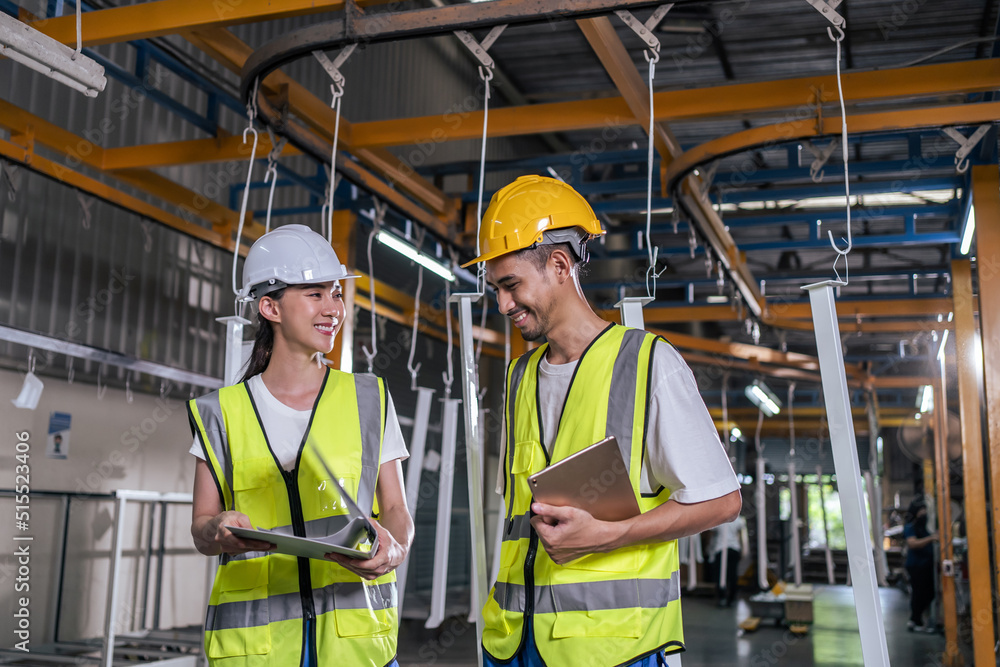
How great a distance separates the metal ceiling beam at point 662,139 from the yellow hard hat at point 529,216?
7.64 feet

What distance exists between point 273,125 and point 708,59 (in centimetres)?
820

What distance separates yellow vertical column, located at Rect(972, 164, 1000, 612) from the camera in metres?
5.79

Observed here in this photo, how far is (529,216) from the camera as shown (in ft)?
7.84

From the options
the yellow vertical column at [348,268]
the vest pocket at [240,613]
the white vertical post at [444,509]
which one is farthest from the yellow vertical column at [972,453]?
the vest pocket at [240,613]

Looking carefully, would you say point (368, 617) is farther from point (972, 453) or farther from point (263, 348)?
point (972, 453)

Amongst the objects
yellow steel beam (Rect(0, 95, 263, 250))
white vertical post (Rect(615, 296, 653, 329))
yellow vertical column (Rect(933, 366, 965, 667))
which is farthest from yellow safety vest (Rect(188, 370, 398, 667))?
yellow vertical column (Rect(933, 366, 965, 667))

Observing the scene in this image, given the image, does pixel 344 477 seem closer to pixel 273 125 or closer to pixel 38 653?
pixel 273 125

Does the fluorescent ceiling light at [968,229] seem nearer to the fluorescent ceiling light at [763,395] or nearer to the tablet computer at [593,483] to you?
the tablet computer at [593,483]

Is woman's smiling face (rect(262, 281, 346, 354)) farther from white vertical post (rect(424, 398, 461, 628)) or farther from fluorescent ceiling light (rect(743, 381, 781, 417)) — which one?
fluorescent ceiling light (rect(743, 381, 781, 417))

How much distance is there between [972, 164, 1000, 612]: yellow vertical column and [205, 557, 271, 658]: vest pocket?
498 cm

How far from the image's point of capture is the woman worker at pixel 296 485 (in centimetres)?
254

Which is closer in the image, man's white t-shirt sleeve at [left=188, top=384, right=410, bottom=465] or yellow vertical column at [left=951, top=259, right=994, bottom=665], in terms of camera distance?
man's white t-shirt sleeve at [left=188, top=384, right=410, bottom=465]

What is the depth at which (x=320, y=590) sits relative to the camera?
2.61 m

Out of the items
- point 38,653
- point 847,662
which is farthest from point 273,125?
point 847,662
